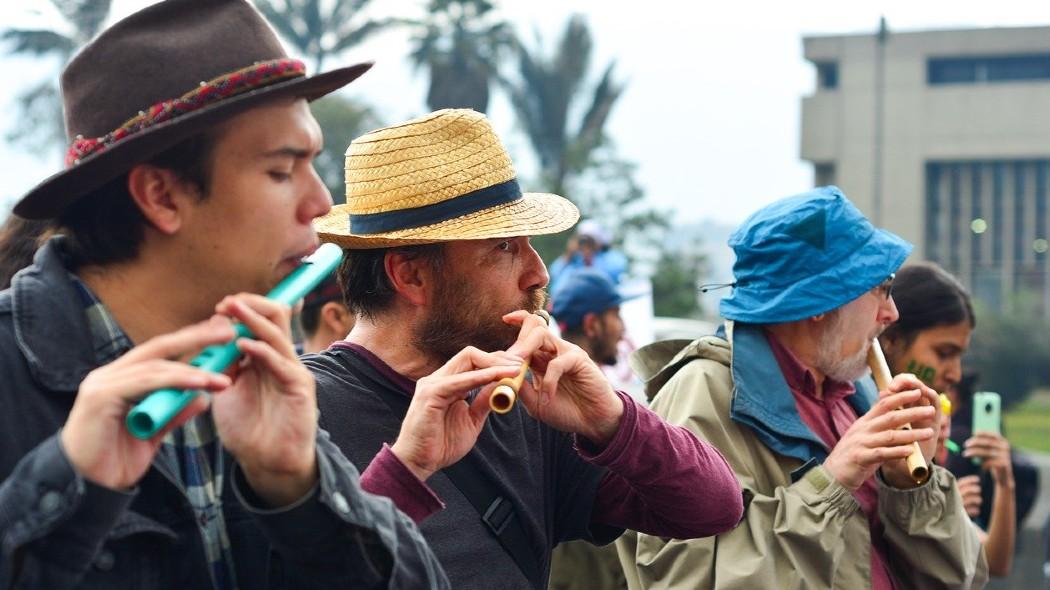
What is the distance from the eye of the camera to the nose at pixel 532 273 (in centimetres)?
313

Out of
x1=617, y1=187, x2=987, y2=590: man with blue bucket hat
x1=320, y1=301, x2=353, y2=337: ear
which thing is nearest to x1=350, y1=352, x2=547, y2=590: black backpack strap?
x1=617, y1=187, x2=987, y2=590: man with blue bucket hat

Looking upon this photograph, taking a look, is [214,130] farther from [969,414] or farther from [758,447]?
[969,414]

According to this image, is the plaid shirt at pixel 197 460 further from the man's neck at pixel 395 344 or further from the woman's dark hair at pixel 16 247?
the woman's dark hair at pixel 16 247

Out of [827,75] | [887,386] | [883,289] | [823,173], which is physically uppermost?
[883,289]

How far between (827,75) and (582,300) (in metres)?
49.5

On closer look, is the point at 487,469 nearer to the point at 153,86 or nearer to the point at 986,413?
the point at 153,86

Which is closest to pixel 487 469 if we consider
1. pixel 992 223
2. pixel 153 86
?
pixel 153 86

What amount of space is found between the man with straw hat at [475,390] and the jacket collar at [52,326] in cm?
66

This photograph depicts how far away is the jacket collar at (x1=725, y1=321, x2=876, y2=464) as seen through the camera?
12.1 feet

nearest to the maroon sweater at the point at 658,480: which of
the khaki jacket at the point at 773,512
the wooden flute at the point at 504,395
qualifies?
the wooden flute at the point at 504,395

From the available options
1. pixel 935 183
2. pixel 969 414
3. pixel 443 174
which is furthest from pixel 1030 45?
pixel 443 174

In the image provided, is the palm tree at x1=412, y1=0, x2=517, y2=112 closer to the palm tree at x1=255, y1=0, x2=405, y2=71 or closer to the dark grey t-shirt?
the palm tree at x1=255, y1=0, x2=405, y2=71

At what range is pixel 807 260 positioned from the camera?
392cm

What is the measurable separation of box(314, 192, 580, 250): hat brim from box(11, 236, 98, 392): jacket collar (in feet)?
3.59
